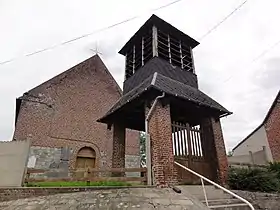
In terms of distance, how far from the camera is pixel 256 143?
1559 centimetres

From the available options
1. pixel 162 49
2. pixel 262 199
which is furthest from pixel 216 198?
pixel 162 49

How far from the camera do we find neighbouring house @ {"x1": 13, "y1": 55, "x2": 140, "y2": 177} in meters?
11.3

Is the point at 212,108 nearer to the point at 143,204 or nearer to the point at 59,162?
the point at 143,204

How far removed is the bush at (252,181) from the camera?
683 centimetres

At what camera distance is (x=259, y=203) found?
605 cm

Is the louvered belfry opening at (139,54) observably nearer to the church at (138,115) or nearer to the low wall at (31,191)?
the church at (138,115)

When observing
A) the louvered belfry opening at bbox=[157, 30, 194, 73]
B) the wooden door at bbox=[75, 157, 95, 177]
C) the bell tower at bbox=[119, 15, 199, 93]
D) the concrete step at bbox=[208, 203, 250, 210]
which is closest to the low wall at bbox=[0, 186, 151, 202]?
the concrete step at bbox=[208, 203, 250, 210]

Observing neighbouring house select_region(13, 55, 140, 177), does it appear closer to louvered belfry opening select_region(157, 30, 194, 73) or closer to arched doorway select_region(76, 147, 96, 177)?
arched doorway select_region(76, 147, 96, 177)

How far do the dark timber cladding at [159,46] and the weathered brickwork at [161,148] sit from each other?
3146mm

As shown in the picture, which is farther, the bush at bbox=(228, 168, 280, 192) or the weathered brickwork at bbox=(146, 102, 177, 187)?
the bush at bbox=(228, 168, 280, 192)

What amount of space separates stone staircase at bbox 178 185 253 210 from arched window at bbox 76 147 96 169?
25.0 ft

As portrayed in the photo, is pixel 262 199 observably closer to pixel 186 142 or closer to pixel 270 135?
pixel 186 142

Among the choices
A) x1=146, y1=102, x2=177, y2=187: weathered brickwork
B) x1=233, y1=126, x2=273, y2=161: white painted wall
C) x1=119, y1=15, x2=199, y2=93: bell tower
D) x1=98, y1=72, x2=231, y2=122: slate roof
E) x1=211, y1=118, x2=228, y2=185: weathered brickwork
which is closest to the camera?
x1=146, y1=102, x2=177, y2=187: weathered brickwork

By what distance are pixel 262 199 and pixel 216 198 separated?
1542 millimetres
